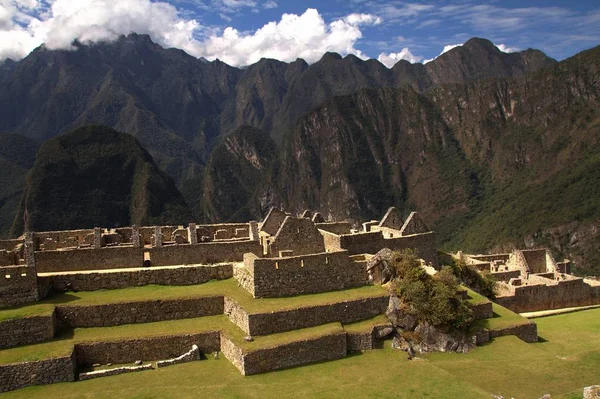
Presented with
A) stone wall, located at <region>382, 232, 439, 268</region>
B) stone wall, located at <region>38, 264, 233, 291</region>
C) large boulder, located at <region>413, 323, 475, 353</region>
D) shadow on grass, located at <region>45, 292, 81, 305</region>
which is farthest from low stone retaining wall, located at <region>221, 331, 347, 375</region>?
stone wall, located at <region>382, 232, 439, 268</region>

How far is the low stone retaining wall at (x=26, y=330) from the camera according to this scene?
696 inches

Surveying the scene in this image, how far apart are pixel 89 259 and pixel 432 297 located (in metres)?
14.3

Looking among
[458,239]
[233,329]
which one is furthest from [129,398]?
[458,239]

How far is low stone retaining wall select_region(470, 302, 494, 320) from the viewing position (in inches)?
891

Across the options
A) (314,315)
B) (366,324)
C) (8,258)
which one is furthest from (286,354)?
(8,258)

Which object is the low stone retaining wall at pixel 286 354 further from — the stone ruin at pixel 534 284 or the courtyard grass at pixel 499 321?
the stone ruin at pixel 534 284

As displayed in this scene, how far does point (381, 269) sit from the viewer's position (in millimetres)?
22750

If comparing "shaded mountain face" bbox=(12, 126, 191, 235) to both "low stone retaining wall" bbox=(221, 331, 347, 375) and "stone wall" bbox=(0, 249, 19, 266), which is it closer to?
"stone wall" bbox=(0, 249, 19, 266)

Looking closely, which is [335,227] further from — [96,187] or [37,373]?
[96,187]

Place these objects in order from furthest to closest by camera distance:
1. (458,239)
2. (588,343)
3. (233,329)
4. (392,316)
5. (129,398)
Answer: (458,239), (588,343), (392,316), (233,329), (129,398)

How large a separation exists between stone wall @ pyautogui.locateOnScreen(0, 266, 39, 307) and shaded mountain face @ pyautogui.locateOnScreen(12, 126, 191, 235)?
102 metres

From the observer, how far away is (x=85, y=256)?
2372cm

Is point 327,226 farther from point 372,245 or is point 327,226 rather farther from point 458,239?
point 458,239

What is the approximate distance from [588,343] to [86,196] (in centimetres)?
12658
